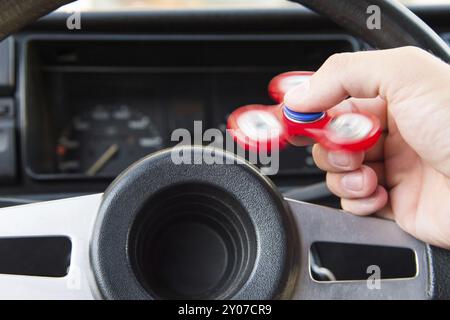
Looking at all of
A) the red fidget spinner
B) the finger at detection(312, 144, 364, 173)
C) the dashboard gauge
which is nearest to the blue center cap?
the red fidget spinner

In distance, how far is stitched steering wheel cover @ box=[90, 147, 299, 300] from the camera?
0.75 metres

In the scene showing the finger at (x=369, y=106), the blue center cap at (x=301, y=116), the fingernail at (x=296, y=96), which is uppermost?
the fingernail at (x=296, y=96)

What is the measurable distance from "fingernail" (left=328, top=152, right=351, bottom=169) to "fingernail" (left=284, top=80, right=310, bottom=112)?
5.7 inches

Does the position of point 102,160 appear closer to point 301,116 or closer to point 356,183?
point 356,183

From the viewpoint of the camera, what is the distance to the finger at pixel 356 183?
89 centimetres

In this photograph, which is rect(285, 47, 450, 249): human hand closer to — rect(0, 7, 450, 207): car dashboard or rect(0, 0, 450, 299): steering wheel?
rect(0, 0, 450, 299): steering wheel

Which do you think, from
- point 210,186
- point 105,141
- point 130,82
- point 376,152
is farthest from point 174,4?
point 210,186

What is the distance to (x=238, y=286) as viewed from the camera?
2.52 feet

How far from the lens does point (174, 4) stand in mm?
1649

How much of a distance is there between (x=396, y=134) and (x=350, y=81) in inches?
6.7

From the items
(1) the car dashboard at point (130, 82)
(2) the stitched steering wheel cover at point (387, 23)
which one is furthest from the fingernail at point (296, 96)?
(1) the car dashboard at point (130, 82)

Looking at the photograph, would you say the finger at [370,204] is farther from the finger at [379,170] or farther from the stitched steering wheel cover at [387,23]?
the stitched steering wheel cover at [387,23]
